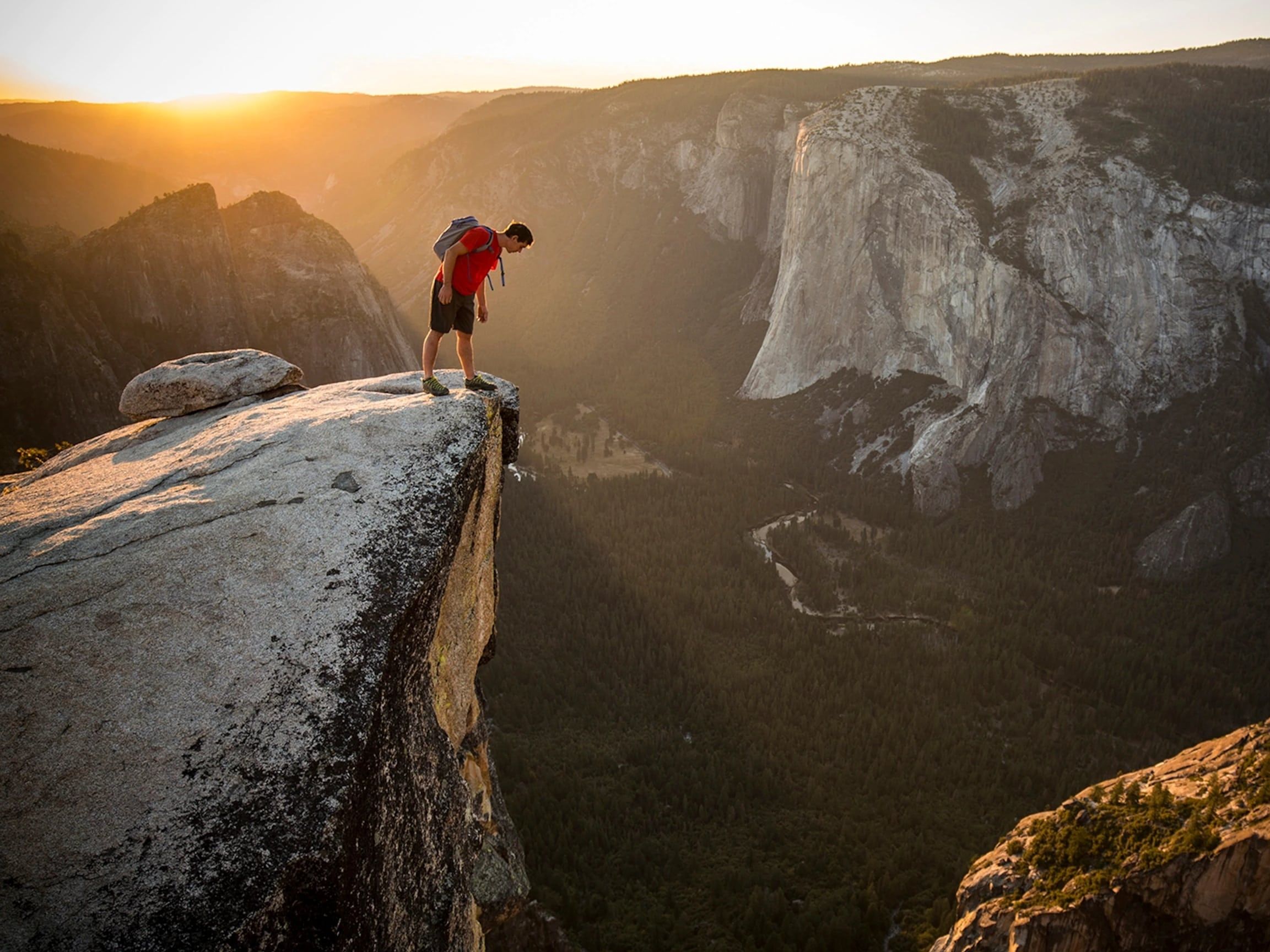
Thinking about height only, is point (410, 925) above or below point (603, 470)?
above

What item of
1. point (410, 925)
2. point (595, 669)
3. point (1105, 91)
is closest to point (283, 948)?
point (410, 925)

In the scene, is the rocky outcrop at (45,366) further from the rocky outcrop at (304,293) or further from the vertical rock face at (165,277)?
the rocky outcrop at (304,293)

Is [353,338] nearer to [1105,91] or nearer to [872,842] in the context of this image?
[872,842]

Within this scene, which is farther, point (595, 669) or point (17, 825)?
point (595, 669)

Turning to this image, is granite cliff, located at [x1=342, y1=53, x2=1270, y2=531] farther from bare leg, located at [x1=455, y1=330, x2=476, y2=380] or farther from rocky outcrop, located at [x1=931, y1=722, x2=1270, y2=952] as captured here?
bare leg, located at [x1=455, y1=330, x2=476, y2=380]

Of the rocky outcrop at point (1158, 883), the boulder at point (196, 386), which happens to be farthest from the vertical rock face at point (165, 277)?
the rocky outcrop at point (1158, 883)

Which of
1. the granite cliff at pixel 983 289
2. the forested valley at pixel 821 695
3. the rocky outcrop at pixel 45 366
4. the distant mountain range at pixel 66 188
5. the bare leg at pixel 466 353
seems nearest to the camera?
the bare leg at pixel 466 353
